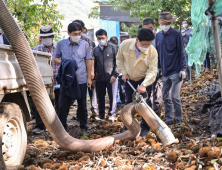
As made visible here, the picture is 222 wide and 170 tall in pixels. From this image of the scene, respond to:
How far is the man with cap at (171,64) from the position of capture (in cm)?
558

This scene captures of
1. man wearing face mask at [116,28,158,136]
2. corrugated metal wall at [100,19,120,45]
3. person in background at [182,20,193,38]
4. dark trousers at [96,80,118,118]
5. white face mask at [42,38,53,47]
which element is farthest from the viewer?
corrugated metal wall at [100,19,120,45]

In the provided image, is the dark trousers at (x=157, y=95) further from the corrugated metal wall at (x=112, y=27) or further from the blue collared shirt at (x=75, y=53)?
the corrugated metal wall at (x=112, y=27)

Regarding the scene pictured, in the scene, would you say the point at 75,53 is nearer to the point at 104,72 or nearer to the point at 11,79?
the point at 104,72

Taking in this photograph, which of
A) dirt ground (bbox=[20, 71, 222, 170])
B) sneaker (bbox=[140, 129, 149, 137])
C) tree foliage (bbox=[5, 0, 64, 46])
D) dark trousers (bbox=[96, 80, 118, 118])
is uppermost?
tree foliage (bbox=[5, 0, 64, 46])

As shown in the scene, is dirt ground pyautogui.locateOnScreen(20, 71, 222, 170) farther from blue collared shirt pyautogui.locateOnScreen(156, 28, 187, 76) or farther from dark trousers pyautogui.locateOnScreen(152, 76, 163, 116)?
blue collared shirt pyautogui.locateOnScreen(156, 28, 187, 76)

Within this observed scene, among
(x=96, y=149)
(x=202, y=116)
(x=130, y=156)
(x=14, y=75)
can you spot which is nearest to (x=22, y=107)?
(x=14, y=75)

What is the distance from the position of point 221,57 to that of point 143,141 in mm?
1874

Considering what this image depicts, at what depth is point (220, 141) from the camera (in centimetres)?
410

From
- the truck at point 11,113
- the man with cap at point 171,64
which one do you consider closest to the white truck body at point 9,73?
the truck at point 11,113

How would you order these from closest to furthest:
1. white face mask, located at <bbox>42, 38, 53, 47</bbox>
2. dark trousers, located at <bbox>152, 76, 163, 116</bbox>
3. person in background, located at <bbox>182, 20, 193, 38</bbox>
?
1. dark trousers, located at <bbox>152, 76, 163, 116</bbox>
2. white face mask, located at <bbox>42, 38, 53, 47</bbox>
3. person in background, located at <bbox>182, 20, 193, 38</bbox>

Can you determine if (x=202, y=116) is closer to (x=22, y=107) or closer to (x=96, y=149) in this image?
(x=96, y=149)

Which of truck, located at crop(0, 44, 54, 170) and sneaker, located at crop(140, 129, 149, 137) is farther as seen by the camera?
sneaker, located at crop(140, 129, 149, 137)

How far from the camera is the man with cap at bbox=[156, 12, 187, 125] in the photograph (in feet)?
18.3

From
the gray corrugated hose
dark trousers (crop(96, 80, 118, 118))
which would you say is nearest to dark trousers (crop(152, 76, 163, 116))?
dark trousers (crop(96, 80, 118, 118))
